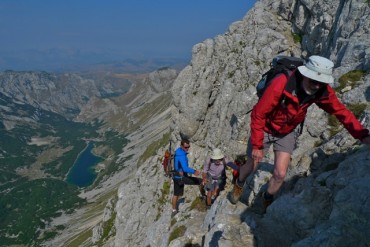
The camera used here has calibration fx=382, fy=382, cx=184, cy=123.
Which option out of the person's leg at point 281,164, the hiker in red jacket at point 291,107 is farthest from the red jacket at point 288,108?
the person's leg at point 281,164

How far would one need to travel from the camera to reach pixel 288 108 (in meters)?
11.7

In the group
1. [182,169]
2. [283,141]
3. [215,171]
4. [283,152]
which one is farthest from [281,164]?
[182,169]

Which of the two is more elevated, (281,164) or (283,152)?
(283,152)

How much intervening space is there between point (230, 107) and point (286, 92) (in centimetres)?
3011

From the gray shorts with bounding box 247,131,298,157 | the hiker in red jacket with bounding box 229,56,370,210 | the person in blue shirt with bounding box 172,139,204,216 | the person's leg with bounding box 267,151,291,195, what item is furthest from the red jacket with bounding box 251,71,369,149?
the person in blue shirt with bounding box 172,139,204,216

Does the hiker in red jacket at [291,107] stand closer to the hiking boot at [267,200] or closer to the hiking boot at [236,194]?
the hiking boot at [267,200]

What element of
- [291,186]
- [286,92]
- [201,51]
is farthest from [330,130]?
[201,51]

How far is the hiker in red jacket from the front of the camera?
35.1 ft

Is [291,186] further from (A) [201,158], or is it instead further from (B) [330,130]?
(A) [201,158]

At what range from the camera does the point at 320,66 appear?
1052cm

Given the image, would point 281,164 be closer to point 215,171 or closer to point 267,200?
point 267,200

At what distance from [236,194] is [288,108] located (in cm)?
708

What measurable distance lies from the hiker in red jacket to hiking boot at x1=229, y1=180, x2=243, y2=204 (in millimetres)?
3899

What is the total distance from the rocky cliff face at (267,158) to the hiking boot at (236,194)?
34 centimetres
